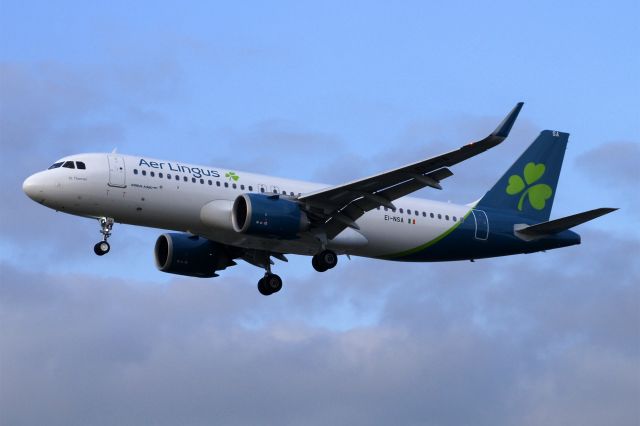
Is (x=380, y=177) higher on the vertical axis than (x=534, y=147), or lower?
lower

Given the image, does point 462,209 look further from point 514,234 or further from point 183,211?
point 183,211

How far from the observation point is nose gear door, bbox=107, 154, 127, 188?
49375 mm

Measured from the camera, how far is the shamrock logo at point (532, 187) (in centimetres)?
5834

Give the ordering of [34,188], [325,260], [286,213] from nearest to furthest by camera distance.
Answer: [34,188] → [286,213] → [325,260]

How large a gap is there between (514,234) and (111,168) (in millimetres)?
16689

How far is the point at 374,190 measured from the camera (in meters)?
50.2

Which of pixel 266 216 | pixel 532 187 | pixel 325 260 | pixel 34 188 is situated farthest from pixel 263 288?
pixel 532 187

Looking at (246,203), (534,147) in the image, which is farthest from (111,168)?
(534,147)

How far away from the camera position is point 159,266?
56.5 metres

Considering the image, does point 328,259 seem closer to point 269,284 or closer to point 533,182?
point 269,284

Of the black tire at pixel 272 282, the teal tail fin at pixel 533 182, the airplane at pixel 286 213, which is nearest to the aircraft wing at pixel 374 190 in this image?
the airplane at pixel 286 213

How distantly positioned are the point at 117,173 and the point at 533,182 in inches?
741

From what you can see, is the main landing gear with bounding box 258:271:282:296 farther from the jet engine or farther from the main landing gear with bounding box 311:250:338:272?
the main landing gear with bounding box 311:250:338:272

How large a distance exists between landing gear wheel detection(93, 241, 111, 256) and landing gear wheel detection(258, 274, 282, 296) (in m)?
8.16
